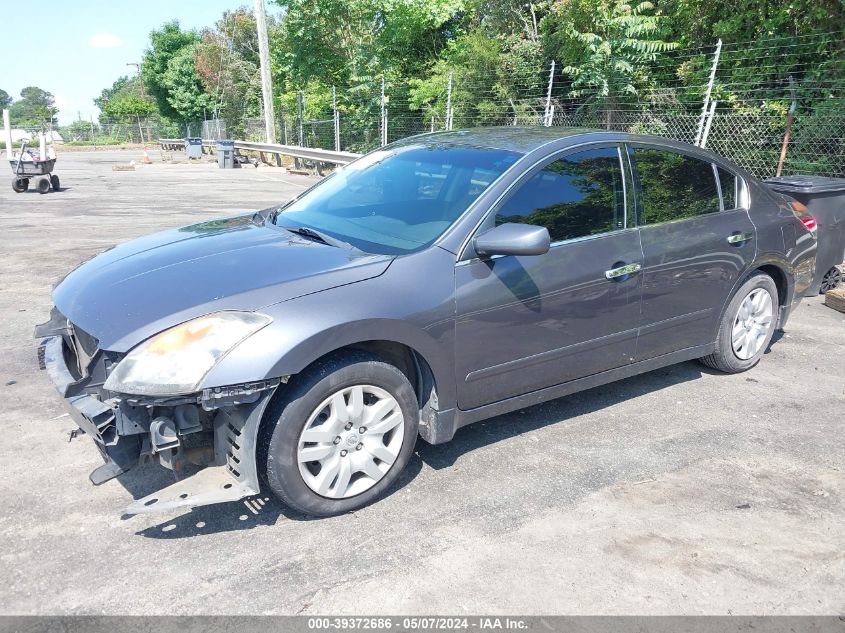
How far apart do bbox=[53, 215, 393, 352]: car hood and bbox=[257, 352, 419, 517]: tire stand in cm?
41

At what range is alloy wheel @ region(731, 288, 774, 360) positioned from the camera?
484 centimetres

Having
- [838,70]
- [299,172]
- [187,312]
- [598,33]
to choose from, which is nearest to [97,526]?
[187,312]

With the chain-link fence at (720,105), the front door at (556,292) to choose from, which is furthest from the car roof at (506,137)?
the chain-link fence at (720,105)

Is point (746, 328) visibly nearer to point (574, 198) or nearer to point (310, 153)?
point (574, 198)

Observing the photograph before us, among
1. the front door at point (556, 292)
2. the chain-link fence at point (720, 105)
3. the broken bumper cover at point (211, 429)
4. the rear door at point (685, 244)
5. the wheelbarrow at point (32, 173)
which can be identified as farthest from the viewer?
the wheelbarrow at point (32, 173)

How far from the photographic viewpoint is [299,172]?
2255cm

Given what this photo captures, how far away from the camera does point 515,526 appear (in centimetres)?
312

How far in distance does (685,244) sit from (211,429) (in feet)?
9.86

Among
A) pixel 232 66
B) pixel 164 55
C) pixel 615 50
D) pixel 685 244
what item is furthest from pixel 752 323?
pixel 164 55

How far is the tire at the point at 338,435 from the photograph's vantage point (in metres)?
2.92

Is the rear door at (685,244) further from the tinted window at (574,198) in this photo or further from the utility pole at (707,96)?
the utility pole at (707,96)

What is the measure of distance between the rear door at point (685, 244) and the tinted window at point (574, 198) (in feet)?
0.68

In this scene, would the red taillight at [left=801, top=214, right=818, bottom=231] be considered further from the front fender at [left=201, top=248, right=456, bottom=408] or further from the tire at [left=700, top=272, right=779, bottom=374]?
the front fender at [left=201, top=248, right=456, bottom=408]

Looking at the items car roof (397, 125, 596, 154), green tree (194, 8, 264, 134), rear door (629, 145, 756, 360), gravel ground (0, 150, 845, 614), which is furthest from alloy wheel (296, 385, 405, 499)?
green tree (194, 8, 264, 134)
